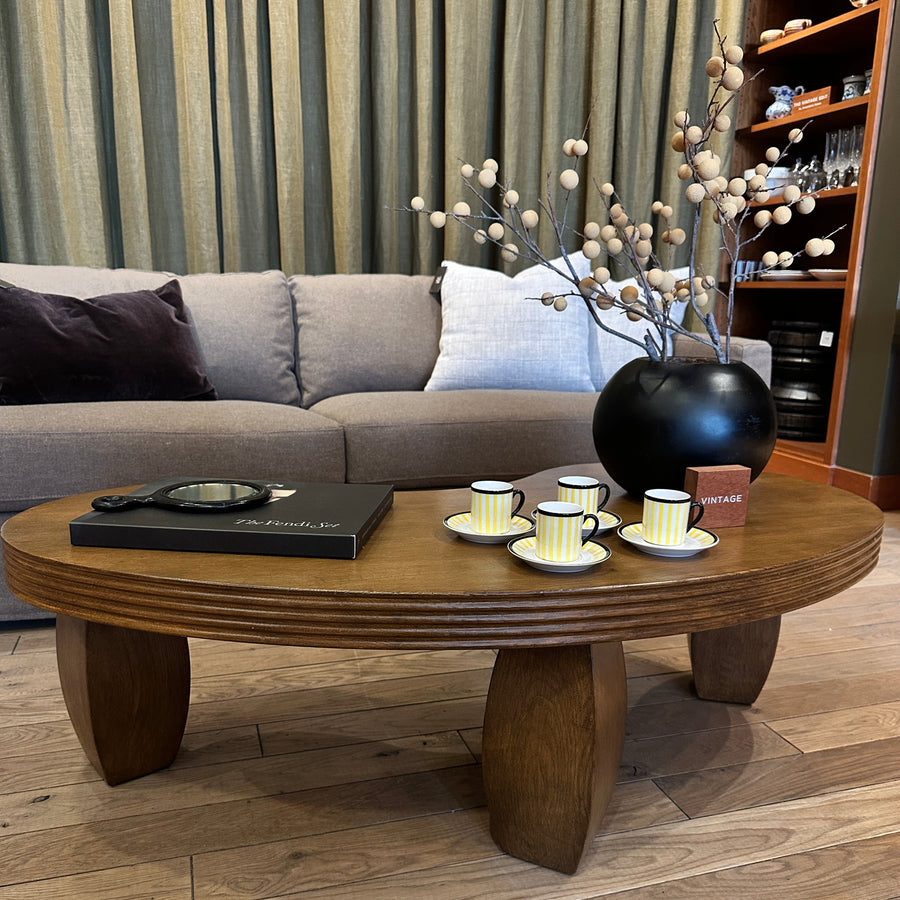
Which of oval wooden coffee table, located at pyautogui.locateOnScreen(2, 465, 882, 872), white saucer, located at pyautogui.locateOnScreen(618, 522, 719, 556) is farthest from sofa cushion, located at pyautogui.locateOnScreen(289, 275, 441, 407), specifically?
white saucer, located at pyautogui.locateOnScreen(618, 522, 719, 556)

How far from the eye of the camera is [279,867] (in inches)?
39.7

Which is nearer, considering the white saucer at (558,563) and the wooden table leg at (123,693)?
the white saucer at (558,563)

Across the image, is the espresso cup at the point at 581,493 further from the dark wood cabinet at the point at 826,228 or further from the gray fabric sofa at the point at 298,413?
the dark wood cabinet at the point at 826,228

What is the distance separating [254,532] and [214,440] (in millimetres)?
875

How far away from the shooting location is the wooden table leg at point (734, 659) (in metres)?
1.39

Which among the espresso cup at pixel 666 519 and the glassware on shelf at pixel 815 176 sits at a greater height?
the glassware on shelf at pixel 815 176

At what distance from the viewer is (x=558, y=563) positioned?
2.94 ft

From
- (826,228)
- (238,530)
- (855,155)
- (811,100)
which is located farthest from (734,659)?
(826,228)

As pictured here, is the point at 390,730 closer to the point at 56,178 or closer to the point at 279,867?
the point at 279,867

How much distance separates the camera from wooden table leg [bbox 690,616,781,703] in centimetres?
139

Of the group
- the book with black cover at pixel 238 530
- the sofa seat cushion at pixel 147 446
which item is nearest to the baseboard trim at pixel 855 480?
the sofa seat cushion at pixel 147 446

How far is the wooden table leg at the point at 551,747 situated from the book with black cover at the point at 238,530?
26 centimetres

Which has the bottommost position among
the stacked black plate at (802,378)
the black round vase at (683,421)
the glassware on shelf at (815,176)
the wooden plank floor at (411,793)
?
the wooden plank floor at (411,793)

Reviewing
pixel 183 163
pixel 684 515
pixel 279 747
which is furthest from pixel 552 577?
pixel 183 163
